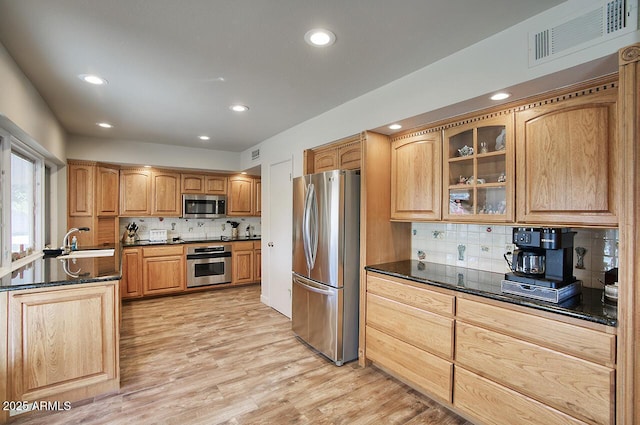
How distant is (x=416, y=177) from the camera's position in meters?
2.67

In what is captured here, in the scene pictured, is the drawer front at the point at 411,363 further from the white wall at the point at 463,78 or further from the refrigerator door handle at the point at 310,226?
the white wall at the point at 463,78

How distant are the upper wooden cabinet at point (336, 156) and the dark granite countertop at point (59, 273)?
2.20 m

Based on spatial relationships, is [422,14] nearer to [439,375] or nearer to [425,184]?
[425,184]

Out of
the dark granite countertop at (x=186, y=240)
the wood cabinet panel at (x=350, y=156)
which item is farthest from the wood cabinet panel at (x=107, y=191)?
the wood cabinet panel at (x=350, y=156)

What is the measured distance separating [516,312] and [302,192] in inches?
Answer: 85.7

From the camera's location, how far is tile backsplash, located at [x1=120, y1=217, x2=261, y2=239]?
5.42 m

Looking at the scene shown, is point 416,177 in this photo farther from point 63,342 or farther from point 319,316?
point 63,342

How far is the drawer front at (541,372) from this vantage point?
4.81ft

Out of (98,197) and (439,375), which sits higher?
(98,197)

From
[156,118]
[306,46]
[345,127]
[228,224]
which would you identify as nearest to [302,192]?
[345,127]

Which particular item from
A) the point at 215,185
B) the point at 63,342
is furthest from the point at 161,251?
the point at 63,342

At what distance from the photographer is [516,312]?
177 centimetres

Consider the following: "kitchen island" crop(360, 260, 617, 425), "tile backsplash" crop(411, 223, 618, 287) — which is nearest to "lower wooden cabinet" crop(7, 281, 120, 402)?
"kitchen island" crop(360, 260, 617, 425)

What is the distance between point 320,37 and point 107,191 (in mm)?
4465
